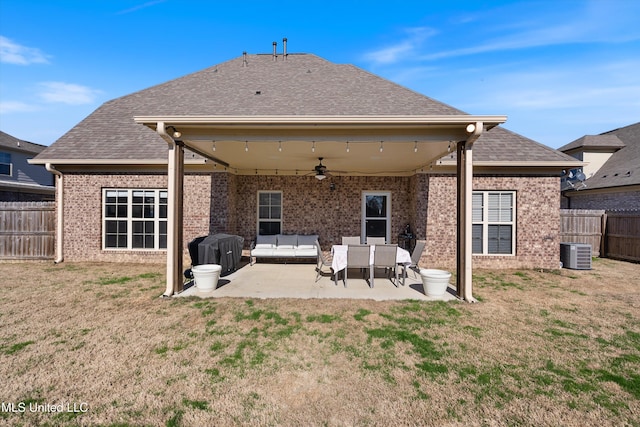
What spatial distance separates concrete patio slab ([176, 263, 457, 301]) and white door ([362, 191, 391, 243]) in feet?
7.45

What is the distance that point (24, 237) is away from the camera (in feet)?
31.8

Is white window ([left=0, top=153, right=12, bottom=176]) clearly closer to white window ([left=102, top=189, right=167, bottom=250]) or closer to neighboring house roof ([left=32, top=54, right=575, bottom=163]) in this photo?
neighboring house roof ([left=32, top=54, right=575, bottom=163])

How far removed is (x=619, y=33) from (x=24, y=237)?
59.3 ft

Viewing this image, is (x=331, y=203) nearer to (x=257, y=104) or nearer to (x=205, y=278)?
(x=257, y=104)

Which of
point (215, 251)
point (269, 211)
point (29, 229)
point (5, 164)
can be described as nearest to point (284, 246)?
point (269, 211)

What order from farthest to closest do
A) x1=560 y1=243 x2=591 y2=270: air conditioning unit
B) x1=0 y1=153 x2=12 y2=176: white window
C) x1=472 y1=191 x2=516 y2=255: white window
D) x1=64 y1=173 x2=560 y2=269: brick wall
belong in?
x1=0 y1=153 x2=12 y2=176: white window, x1=472 y1=191 x2=516 y2=255: white window, x1=64 y1=173 x2=560 y2=269: brick wall, x1=560 y1=243 x2=591 y2=270: air conditioning unit

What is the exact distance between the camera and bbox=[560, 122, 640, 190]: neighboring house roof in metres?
14.2

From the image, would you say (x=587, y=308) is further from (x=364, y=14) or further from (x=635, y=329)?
(x=364, y=14)

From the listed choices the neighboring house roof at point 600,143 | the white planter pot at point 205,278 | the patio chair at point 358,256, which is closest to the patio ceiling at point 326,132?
the patio chair at point 358,256

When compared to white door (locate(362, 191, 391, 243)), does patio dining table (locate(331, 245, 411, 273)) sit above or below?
below

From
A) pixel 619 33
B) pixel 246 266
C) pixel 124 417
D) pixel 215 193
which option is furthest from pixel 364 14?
pixel 124 417

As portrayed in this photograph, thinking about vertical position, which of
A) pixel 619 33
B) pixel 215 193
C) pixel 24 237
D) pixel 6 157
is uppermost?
pixel 619 33

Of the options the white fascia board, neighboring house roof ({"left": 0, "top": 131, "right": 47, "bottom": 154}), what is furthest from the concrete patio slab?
neighboring house roof ({"left": 0, "top": 131, "right": 47, "bottom": 154})

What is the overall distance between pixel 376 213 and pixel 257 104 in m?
5.31
